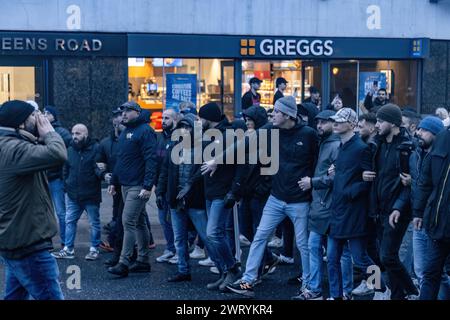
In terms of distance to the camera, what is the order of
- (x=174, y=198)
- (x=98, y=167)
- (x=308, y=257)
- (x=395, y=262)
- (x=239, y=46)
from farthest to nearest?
(x=239, y=46) → (x=98, y=167) → (x=174, y=198) → (x=308, y=257) → (x=395, y=262)

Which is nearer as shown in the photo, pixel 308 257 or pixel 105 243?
pixel 308 257

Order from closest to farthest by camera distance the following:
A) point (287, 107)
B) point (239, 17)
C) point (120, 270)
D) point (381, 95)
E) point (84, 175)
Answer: point (287, 107) → point (120, 270) → point (84, 175) → point (381, 95) → point (239, 17)

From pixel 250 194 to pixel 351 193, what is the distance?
5.41 feet

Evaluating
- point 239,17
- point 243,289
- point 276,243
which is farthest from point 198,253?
point 239,17

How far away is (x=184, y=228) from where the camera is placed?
9555mm

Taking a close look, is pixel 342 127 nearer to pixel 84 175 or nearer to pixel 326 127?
pixel 326 127

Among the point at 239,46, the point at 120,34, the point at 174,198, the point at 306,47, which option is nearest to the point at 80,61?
the point at 120,34

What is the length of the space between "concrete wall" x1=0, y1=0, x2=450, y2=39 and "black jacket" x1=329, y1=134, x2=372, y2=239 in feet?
32.8

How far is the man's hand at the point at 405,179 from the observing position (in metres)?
7.56

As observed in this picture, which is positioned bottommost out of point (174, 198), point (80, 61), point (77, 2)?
point (174, 198)

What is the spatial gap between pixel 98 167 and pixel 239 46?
312 inches

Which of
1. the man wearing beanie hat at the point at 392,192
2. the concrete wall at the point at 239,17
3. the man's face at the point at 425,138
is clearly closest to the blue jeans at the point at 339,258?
the man wearing beanie hat at the point at 392,192

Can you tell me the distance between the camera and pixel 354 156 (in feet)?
26.0
